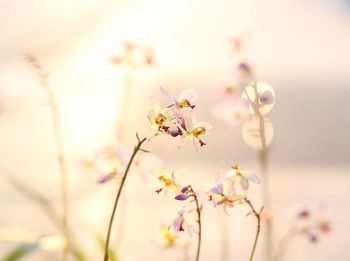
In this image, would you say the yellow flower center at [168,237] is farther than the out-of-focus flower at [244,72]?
No

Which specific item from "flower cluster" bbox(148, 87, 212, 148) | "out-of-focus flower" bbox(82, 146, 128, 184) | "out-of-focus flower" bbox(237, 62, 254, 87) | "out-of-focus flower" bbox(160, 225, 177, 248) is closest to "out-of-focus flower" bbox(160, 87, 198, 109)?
"flower cluster" bbox(148, 87, 212, 148)

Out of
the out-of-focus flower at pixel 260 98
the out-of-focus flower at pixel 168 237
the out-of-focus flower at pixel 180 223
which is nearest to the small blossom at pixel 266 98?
the out-of-focus flower at pixel 260 98

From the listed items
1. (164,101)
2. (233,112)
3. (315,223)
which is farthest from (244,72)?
(164,101)

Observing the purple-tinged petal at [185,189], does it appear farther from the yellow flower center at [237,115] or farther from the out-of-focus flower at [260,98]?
the yellow flower center at [237,115]

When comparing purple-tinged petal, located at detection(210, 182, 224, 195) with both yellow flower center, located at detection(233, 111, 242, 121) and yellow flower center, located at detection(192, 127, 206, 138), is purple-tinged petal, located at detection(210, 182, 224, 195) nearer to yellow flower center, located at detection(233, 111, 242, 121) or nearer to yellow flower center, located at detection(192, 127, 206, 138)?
yellow flower center, located at detection(192, 127, 206, 138)

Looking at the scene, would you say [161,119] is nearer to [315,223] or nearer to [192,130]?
[192,130]

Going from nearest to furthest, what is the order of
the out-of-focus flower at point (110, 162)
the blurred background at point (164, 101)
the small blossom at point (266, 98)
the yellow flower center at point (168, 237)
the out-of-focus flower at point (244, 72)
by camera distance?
the small blossom at point (266, 98) → the out-of-focus flower at point (110, 162) → the yellow flower center at point (168, 237) → the out-of-focus flower at point (244, 72) → the blurred background at point (164, 101)

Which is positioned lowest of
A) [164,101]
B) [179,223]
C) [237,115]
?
[179,223]

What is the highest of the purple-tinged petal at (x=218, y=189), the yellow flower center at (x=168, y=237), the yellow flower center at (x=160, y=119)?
the yellow flower center at (x=160, y=119)
